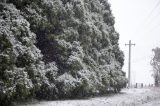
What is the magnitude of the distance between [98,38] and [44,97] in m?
9.95

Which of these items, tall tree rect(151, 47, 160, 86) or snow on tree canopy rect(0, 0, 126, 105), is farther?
tall tree rect(151, 47, 160, 86)

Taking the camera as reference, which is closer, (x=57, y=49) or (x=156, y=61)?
A: (x=57, y=49)

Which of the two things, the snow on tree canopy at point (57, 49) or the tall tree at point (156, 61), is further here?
the tall tree at point (156, 61)

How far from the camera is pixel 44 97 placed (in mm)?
20578

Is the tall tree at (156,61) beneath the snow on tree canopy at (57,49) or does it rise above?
above

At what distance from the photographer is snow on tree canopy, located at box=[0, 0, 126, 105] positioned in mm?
15477

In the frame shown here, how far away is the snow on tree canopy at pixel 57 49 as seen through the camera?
609 inches

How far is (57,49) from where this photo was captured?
71.5 feet

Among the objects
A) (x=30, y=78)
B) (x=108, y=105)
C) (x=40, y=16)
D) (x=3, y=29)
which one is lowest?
(x=108, y=105)

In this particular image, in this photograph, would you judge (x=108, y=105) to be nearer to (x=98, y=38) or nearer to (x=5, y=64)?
(x=5, y=64)

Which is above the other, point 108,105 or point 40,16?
point 40,16

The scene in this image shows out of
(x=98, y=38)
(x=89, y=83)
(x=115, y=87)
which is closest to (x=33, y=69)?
(x=89, y=83)

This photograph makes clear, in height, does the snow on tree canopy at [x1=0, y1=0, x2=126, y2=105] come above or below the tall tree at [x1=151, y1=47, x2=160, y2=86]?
below

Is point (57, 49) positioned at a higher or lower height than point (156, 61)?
lower
